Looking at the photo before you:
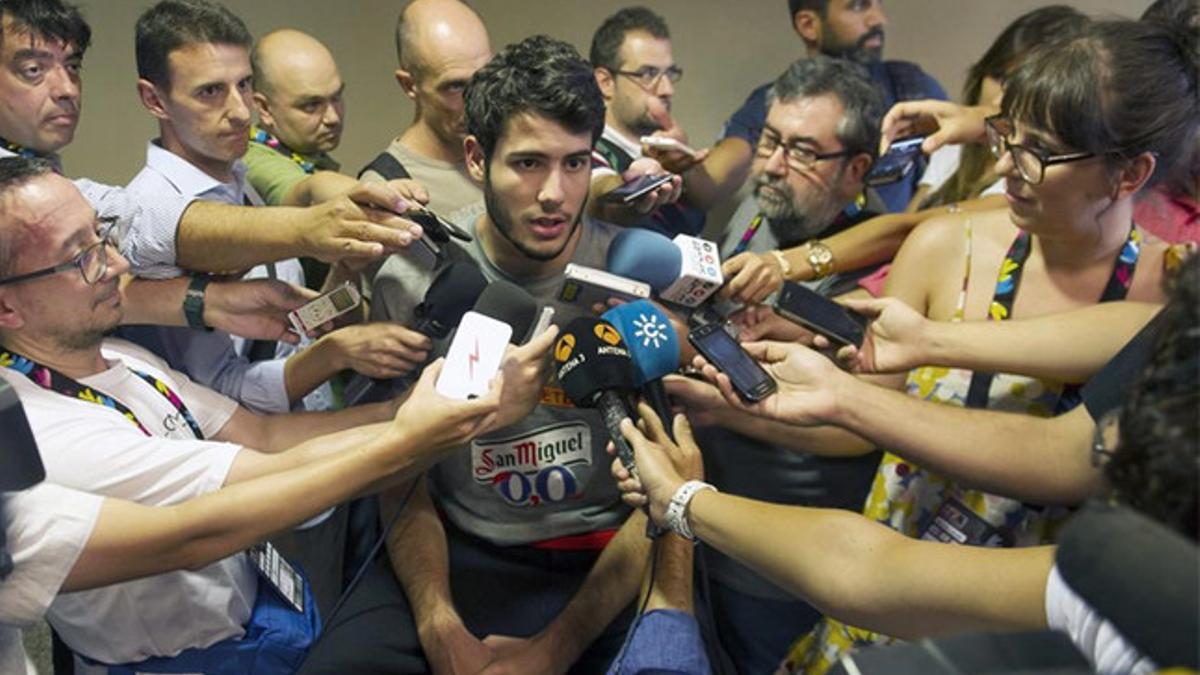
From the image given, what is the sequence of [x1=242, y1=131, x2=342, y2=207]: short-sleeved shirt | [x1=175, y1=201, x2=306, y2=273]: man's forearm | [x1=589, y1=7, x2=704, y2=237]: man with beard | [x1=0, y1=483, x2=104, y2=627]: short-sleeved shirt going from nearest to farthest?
[x1=0, y1=483, x2=104, y2=627]: short-sleeved shirt → [x1=175, y1=201, x2=306, y2=273]: man's forearm → [x1=242, y1=131, x2=342, y2=207]: short-sleeved shirt → [x1=589, y1=7, x2=704, y2=237]: man with beard

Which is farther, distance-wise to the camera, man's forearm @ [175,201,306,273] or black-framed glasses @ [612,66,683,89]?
black-framed glasses @ [612,66,683,89]

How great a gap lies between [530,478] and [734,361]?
1.59 ft

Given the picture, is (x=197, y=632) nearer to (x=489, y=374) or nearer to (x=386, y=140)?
(x=489, y=374)

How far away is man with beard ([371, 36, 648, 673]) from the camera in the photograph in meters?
1.91

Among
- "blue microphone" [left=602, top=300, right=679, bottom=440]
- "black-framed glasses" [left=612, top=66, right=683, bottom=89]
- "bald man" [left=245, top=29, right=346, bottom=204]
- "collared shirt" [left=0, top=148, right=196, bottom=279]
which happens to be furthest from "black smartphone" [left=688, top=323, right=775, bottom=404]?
"black-framed glasses" [left=612, top=66, right=683, bottom=89]

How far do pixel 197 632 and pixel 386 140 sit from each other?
265cm

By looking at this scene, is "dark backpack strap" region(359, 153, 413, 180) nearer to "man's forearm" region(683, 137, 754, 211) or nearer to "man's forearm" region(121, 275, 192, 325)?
"man's forearm" region(121, 275, 192, 325)

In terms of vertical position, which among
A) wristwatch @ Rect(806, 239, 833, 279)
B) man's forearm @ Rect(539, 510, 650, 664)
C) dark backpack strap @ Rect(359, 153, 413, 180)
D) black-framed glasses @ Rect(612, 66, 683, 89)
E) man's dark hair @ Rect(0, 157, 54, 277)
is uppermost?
man's dark hair @ Rect(0, 157, 54, 277)

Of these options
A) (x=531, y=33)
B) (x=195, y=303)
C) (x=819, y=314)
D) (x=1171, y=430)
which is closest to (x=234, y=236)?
(x=195, y=303)

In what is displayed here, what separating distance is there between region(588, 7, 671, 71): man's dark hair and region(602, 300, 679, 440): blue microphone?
1977mm

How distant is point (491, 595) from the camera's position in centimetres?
197

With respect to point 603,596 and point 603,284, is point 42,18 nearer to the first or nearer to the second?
point 603,284

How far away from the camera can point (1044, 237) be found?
1713mm

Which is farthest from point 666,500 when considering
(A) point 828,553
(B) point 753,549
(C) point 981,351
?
(C) point 981,351
